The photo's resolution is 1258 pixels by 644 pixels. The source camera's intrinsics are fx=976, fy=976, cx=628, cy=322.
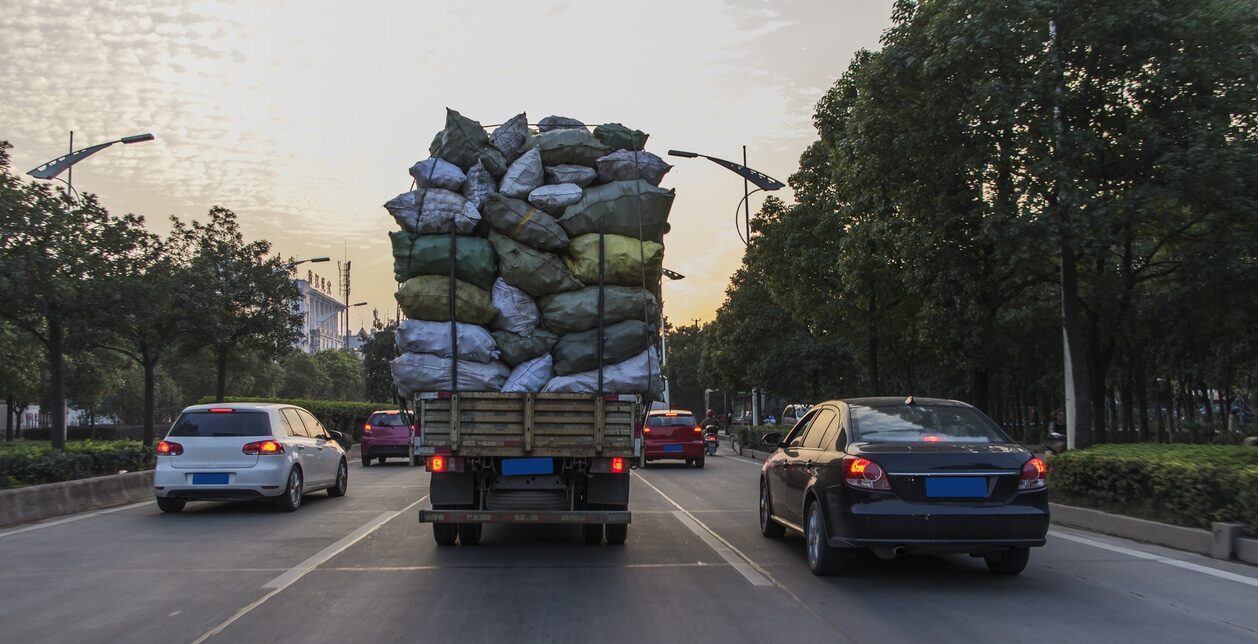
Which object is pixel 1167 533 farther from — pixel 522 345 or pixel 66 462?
pixel 66 462

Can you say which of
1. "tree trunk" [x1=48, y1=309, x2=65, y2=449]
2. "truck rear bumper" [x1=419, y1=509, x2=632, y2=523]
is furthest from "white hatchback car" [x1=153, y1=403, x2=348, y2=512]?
"tree trunk" [x1=48, y1=309, x2=65, y2=449]

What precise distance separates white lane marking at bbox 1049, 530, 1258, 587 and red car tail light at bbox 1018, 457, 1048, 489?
1.90 meters

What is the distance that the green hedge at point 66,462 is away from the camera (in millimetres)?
13062

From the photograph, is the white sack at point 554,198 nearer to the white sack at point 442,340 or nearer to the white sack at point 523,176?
the white sack at point 523,176

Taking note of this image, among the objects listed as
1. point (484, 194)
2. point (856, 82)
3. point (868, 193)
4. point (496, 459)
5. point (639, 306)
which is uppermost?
point (856, 82)

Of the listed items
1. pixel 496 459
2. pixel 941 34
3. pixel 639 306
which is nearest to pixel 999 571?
pixel 639 306

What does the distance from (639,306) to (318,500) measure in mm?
8400

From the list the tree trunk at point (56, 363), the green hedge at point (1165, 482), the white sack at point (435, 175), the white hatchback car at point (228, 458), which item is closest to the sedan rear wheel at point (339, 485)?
the white hatchback car at point (228, 458)

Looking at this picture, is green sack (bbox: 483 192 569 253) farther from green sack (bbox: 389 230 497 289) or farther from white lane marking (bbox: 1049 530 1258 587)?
white lane marking (bbox: 1049 530 1258 587)

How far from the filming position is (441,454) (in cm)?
862

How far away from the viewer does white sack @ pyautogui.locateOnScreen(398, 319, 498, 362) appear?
345 inches

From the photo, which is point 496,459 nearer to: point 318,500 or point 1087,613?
point 1087,613

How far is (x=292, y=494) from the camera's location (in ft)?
43.6

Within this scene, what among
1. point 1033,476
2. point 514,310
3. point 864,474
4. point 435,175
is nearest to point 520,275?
point 514,310
